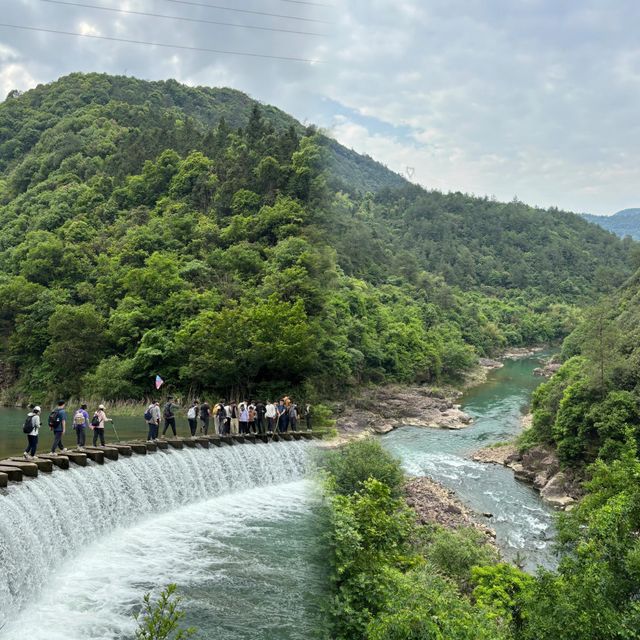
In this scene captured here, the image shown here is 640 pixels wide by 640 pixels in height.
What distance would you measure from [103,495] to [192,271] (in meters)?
22.6

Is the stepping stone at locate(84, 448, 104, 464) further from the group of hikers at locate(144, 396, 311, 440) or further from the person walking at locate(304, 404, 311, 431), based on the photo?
the person walking at locate(304, 404, 311, 431)

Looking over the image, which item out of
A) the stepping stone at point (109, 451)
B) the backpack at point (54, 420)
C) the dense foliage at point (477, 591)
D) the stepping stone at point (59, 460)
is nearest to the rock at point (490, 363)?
the stepping stone at point (109, 451)

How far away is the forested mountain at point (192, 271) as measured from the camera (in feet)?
85.3

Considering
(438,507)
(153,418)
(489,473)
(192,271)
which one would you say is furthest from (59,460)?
(192,271)

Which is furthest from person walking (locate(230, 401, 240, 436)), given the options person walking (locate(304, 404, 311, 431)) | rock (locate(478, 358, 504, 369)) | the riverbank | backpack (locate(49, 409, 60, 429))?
rock (locate(478, 358, 504, 369))

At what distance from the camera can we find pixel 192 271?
34.2 meters

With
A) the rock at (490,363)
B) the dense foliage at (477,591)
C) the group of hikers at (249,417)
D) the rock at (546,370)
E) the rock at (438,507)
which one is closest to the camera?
the dense foliage at (477,591)

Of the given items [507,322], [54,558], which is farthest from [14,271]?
[507,322]

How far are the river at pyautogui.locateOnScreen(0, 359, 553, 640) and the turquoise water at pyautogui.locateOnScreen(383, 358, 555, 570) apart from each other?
0.36ft

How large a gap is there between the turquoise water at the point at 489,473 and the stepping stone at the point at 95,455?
9407 millimetres

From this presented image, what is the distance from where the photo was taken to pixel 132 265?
3662 centimetres

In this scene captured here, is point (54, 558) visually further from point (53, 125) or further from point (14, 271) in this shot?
point (53, 125)

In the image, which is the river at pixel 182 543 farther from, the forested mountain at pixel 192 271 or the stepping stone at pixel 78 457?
the forested mountain at pixel 192 271

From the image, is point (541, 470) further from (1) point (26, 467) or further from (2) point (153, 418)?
(1) point (26, 467)
